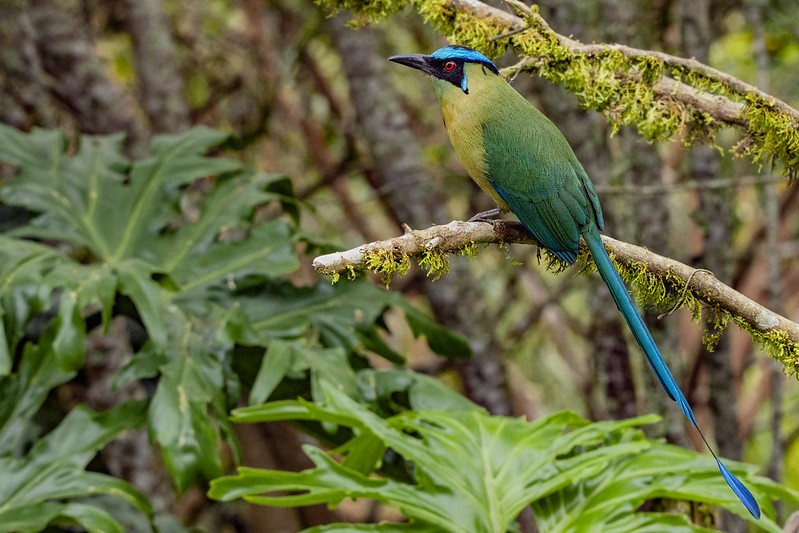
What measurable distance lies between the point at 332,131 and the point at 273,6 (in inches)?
34.5

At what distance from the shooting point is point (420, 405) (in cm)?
294

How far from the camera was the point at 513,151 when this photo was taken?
217 centimetres

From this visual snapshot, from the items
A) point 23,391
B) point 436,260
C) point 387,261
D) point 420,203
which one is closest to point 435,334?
point 420,203

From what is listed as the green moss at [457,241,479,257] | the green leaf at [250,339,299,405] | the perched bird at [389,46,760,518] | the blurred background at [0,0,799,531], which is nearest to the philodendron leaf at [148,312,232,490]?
the green leaf at [250,339,299,405]

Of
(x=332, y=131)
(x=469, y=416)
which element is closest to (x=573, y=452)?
(x=469, y=416)

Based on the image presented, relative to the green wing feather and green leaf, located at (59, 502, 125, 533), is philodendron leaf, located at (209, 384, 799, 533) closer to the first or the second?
green leaf, located at (59, 502, 125, 533)

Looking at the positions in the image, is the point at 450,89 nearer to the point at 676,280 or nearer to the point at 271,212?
the point at 676,280

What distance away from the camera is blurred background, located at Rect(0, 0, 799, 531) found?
362 cm

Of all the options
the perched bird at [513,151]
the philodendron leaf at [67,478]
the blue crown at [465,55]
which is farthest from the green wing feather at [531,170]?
the philodendron leaf at [67,478]

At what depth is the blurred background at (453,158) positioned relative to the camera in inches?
142

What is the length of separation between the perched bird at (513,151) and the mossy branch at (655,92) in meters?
0.11

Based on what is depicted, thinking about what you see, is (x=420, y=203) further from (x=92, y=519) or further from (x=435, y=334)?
(x=92, y=519)

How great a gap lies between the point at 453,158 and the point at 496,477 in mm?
4215

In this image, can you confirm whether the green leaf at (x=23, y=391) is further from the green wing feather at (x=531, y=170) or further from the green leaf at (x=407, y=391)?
the green wing feather at (x=531, y=170)
